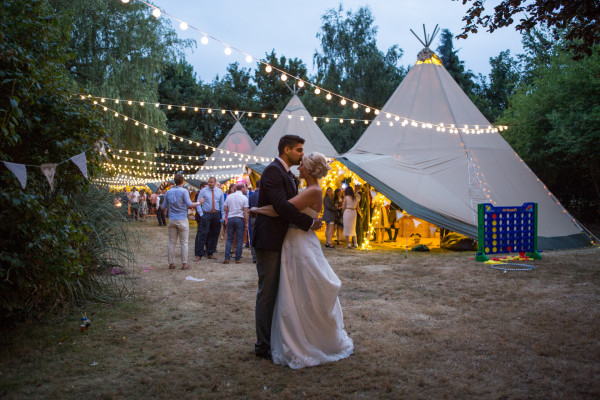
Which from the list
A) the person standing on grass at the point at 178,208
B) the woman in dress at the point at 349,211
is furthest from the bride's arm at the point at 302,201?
the woman in dress at the point at 349,211

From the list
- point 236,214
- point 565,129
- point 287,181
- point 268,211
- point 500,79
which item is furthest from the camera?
point 500,79

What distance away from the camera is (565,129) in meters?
12.9

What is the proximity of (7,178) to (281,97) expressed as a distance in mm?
33079

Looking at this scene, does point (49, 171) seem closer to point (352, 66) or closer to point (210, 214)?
point (210, 214)

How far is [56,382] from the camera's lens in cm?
297

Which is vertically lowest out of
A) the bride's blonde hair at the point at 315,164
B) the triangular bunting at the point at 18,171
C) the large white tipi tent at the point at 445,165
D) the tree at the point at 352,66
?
the triangular bunting at the point at 18,171

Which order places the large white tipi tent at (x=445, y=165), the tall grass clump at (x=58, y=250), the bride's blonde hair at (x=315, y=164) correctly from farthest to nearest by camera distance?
the large white tipi tent at (x=445, y=165)
the bride's blonde hair at (x=315, y=164)
the tall grass clump at (x=58, y=250)

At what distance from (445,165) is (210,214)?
5715mm

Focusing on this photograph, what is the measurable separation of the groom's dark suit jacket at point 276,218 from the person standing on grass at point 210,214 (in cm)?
500

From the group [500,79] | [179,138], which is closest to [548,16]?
[179,138]

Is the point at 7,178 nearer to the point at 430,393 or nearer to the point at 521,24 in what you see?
the point at 430,393

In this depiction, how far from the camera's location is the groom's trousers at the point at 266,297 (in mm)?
3402

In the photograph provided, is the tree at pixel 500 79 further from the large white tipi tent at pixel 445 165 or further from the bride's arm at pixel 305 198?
the bride's arm at pixel 305 198

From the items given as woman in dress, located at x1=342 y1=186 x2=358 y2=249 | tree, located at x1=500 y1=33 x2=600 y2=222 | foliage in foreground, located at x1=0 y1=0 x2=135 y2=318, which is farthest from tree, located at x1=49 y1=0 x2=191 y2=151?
tree, located at x1=500 y1=33 x2=600 y2=222
